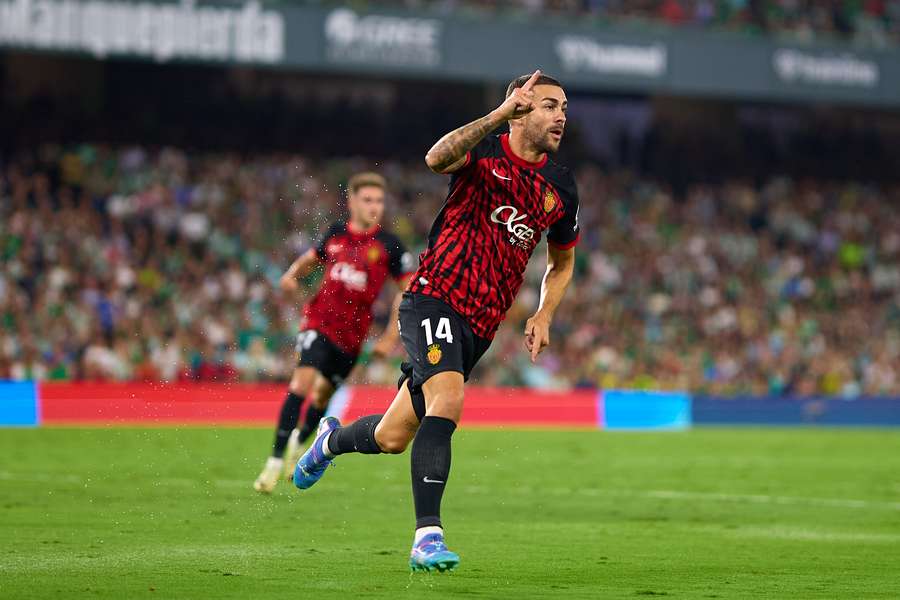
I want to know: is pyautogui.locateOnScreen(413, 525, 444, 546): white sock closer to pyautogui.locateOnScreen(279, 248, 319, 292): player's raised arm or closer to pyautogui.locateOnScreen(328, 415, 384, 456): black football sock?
pyautogui.locateOnScreen(328, 415, 384, 456): black football sock

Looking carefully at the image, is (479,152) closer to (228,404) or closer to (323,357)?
(323,357)

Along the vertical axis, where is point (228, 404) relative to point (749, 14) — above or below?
below

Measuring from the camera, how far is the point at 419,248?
2878cm

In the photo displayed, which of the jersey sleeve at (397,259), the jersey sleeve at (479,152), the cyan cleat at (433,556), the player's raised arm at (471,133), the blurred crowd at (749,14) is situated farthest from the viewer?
the blurred crowd at (749,14)

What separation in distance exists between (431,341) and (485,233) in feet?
2.14

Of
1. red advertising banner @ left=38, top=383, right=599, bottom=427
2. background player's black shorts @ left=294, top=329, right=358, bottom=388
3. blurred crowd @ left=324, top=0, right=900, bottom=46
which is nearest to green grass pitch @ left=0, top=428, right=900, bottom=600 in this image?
background player's black shorts @ left=294, top=329, right=358, bottom=388

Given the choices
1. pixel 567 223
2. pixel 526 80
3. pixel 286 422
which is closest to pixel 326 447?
pixel 567 223

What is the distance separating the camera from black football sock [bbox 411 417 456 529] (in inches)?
270

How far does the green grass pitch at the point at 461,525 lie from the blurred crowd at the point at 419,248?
5266mm

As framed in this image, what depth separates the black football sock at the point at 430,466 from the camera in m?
6.85

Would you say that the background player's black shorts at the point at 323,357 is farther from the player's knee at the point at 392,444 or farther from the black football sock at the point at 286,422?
the player's knee at the point at 392,444

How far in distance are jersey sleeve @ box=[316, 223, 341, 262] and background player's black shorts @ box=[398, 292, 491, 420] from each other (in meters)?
4.84

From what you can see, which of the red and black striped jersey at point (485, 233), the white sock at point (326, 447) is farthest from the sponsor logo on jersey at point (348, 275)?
the red and black striped jersey at point (485, 233)

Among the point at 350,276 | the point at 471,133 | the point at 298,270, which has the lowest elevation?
the point at 350,276
